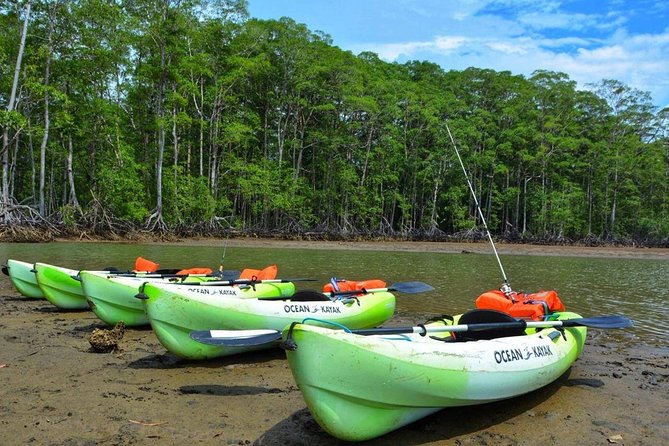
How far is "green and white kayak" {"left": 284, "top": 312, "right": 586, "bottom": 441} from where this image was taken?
3.12 metres

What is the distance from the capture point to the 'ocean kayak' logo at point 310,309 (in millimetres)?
5441

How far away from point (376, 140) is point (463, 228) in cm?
924

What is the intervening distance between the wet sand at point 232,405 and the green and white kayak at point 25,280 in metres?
3.18

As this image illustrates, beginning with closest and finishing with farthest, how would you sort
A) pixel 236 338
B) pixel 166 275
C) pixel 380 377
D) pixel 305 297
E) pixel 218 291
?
pixel 380 377 < pixel 236 338 < pixel 305 297 < pixel 218 291 < pixel 166 275

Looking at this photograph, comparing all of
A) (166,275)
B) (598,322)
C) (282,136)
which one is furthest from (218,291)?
(282,136)

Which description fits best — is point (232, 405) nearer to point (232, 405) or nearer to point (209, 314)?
point (232, 405)

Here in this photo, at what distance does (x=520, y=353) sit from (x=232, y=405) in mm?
2336

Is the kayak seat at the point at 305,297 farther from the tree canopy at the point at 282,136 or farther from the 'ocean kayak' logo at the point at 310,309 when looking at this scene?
the tree canopy at the point at 282,136

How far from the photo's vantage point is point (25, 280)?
8.53m

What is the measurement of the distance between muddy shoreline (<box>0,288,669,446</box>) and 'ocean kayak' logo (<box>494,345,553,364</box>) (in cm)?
44

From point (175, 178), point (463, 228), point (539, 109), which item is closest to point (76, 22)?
point (175, 178)

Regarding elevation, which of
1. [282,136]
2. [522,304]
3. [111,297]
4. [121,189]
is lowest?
[111,297]

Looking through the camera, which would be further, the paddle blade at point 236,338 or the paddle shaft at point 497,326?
the paddle blade at point 236,338

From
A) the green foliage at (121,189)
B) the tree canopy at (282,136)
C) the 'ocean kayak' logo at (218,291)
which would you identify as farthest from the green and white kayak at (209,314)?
the green foliage at (121,189)
